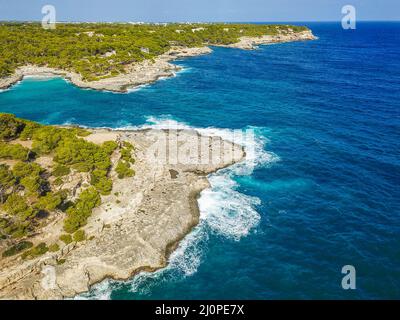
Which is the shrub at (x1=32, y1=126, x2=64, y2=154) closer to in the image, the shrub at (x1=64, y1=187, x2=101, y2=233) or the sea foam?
the shrub at (x1=64, y1=187, x2=101, y2=233)

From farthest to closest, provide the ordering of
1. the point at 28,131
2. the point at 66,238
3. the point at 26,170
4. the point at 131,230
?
1. the point at 28,131
2. the point at 26,170
3. the point at 131,230
4. the point at 66,238

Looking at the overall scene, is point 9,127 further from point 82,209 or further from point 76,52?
point 76,52

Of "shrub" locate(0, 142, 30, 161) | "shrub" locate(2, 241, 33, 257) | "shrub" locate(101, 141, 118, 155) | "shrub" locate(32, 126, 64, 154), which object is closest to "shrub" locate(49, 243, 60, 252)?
"shrub" locate(2, 241, 33, 257)

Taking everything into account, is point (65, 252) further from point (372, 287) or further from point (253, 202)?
point (372, 287)

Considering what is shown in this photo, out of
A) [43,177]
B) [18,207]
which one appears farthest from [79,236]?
[43,177]

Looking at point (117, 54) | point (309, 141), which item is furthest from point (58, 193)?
point (117, 54)

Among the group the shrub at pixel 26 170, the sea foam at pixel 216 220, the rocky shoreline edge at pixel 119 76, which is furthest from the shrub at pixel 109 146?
the rocky shoreline edge at pixel 119 76
